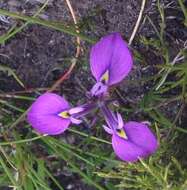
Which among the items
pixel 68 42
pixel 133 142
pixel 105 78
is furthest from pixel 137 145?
pixel 68 42

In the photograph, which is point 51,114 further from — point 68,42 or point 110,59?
point 68,42

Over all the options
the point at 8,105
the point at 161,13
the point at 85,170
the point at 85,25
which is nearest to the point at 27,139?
the point at 8,105

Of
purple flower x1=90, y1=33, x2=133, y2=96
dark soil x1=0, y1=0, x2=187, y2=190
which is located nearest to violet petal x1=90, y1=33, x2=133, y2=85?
purple flower x1=90, y1=33, x2=133, y2=96

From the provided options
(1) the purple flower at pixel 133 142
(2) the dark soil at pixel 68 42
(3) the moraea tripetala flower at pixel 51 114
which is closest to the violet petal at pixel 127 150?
(1) the purple flower at pixel 133 142

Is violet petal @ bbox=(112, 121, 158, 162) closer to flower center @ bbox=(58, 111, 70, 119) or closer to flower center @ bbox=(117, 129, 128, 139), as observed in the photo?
flower center @ bbox=(117, 129, 128, 139)

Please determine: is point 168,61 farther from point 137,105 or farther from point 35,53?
point 35,53

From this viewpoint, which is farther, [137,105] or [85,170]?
[85,170]
